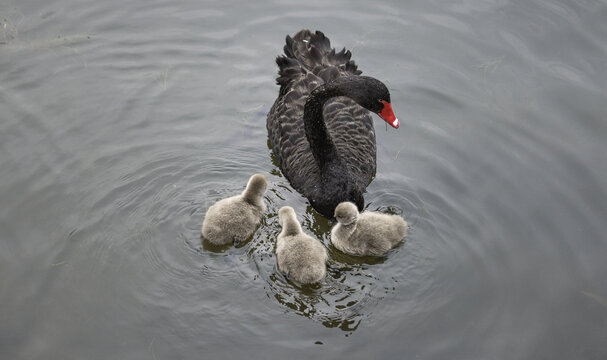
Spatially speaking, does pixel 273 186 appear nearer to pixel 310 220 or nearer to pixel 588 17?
pixel 310 220

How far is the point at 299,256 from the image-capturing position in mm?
5160

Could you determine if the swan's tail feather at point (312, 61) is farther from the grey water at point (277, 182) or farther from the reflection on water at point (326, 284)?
the reflection on water at point (326, 284)

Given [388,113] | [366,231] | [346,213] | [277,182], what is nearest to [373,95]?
[388,113]

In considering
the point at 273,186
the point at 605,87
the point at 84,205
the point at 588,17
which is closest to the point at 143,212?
the point at 84,205

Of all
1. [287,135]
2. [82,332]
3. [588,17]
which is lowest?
[82,332]

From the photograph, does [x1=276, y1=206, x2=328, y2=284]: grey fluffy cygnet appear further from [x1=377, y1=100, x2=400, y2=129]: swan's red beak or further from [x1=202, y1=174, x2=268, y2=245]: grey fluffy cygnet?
[x1=377, y1=100, x2=400, y2=129]: swan's red beak

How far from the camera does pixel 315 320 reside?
504 cm

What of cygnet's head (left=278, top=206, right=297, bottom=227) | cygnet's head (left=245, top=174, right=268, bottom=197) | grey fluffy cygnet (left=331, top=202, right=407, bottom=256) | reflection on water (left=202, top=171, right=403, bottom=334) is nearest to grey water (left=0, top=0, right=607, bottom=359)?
reflection on water (left=202, top=171, right=403, bottom=334)

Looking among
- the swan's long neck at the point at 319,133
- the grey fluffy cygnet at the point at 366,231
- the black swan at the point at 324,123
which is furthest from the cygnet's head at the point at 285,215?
the swan's long neck at the point at 319,133

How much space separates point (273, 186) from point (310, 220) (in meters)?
Answer: 0.63

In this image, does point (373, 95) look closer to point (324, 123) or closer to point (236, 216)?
point (324, 123)

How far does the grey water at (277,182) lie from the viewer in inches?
197

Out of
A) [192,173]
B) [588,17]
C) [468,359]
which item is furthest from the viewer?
[588,17]

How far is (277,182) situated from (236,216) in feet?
4.08
